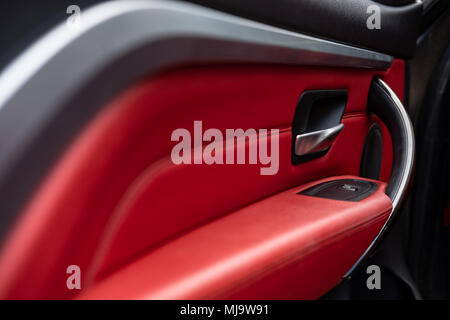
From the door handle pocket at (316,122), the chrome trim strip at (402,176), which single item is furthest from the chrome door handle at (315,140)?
the chrome trim strip at (402,176)

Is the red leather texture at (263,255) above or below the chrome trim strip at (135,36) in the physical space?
below

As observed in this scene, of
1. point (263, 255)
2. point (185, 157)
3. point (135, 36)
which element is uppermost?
point (135, 36)

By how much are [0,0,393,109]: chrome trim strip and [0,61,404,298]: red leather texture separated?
0.11 feet

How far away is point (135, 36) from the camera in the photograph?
14.6 inches

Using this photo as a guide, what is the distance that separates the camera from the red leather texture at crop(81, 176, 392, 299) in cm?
40

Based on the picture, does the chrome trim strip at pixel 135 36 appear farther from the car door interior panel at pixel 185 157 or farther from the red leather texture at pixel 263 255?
the red leather texture at pixel 263 255

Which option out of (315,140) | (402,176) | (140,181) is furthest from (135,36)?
(402,176)

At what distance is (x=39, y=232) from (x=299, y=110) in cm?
48

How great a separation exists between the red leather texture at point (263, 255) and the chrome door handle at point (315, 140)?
0.09 m

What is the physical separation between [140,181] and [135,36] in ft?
0.50

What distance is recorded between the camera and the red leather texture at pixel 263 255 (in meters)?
0.40

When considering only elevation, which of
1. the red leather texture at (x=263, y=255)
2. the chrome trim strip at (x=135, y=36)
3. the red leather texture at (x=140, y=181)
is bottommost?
the red leather texture at (x=263, y=255)

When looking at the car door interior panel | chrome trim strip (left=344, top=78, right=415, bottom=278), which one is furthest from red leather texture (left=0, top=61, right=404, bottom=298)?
chrome trim strip (left=344, top=78, right=415, bottom=278)

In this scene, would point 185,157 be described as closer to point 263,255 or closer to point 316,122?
point 263,255
